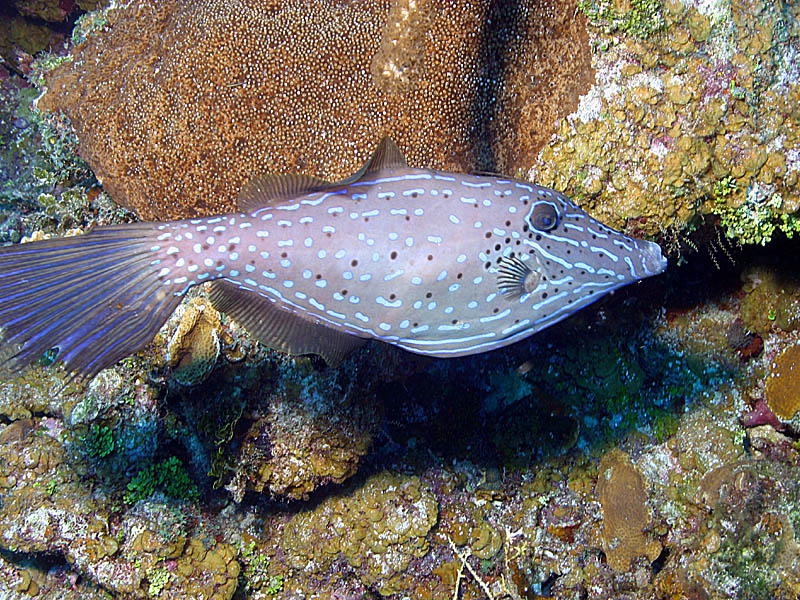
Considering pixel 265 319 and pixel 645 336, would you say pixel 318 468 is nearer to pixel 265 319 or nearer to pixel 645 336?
pixel 265 319

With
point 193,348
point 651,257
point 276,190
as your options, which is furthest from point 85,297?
point 651,257

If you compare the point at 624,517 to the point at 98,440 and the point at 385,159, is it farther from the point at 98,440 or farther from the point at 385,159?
the point at 98,440

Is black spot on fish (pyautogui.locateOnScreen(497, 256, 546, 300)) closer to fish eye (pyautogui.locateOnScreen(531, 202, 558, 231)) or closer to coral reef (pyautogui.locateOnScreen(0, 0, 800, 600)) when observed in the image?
fish eye (pyautogui.locateOnScreen(531, 202, 558, 231))

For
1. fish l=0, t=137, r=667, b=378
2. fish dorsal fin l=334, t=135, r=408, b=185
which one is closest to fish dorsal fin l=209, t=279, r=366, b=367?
fish l=0, t=137, r=667, b=378

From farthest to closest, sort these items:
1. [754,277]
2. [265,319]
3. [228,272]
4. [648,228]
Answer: [754,277] < [648,228] < [265,319] < [228,272]

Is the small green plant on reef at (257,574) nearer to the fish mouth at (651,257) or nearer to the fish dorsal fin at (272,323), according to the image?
the fish dorsal fin at (272,323)

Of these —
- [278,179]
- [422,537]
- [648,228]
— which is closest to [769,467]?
[648,228]

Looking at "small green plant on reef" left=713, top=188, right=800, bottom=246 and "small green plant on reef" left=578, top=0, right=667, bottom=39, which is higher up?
"small green plant on reef" left=578, top=0, right=667, bottom=39
